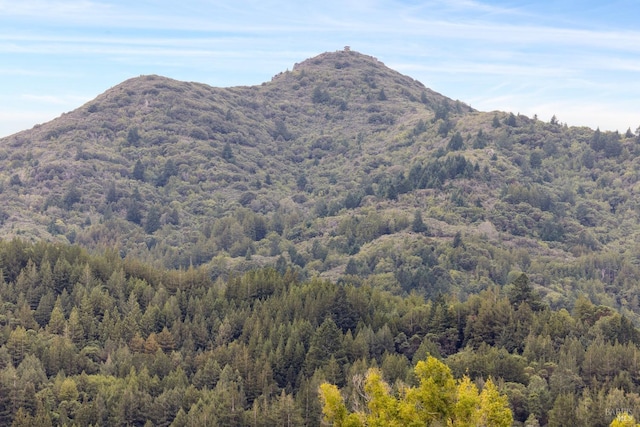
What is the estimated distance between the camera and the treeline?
131500 mm

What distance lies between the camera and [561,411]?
123000mm

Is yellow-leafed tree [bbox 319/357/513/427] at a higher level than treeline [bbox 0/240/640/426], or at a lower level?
Result: higher

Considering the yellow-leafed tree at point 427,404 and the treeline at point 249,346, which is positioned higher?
the yellow-leafed tree at point 427,404

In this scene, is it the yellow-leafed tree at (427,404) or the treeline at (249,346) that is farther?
the treeline at (249,346)

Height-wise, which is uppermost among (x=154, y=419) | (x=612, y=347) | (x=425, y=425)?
(x=425, y=425)

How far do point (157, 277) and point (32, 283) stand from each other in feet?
91.5

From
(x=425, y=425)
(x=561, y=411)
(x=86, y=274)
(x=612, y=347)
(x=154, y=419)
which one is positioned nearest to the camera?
(x=425, y=425)

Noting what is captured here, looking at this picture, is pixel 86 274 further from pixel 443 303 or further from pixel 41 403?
pixel 443 303

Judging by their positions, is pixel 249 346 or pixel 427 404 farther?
pixel 249 346

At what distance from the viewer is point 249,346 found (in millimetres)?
158500

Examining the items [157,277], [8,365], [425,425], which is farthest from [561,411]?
[157,277]

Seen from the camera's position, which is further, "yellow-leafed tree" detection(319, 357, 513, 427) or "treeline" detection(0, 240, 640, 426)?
"treeline" detection(0, 240, 640, 426)

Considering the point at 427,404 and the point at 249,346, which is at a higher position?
the point at 427,404

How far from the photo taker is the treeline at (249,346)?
13150 cm
